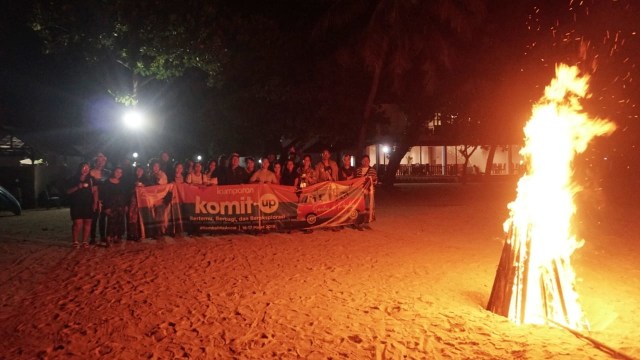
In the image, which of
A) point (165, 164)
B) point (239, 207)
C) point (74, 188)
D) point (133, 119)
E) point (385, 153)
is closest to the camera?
point (74, 188)

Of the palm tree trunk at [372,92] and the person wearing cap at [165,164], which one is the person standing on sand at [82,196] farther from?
the palm tree trunk at [372,92]

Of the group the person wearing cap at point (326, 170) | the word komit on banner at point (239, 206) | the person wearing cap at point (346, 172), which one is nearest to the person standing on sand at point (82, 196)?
the word komit on banner at point (239, 206)

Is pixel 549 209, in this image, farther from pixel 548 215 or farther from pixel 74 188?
pixel 74 188

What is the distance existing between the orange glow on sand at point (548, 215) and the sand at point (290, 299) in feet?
1.09

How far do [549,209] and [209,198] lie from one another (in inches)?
290

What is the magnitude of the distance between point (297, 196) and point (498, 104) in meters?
16.7

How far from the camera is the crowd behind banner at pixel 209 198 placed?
32.9 feet

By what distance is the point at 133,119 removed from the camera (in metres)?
17.4

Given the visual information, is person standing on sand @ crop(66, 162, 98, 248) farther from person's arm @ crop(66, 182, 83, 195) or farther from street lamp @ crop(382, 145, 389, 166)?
street lamp @ crop(382, 145, 389, 166)

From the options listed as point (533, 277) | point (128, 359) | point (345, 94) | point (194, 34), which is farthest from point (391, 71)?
point (128, 359)

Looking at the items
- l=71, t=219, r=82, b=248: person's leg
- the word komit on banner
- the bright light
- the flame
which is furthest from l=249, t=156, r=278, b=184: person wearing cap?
the bright light

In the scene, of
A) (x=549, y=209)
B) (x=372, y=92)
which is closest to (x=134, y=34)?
(x=372, y=92)

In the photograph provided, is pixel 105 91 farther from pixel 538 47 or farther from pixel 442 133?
pixel 442 133

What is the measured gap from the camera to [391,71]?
2236 cm
